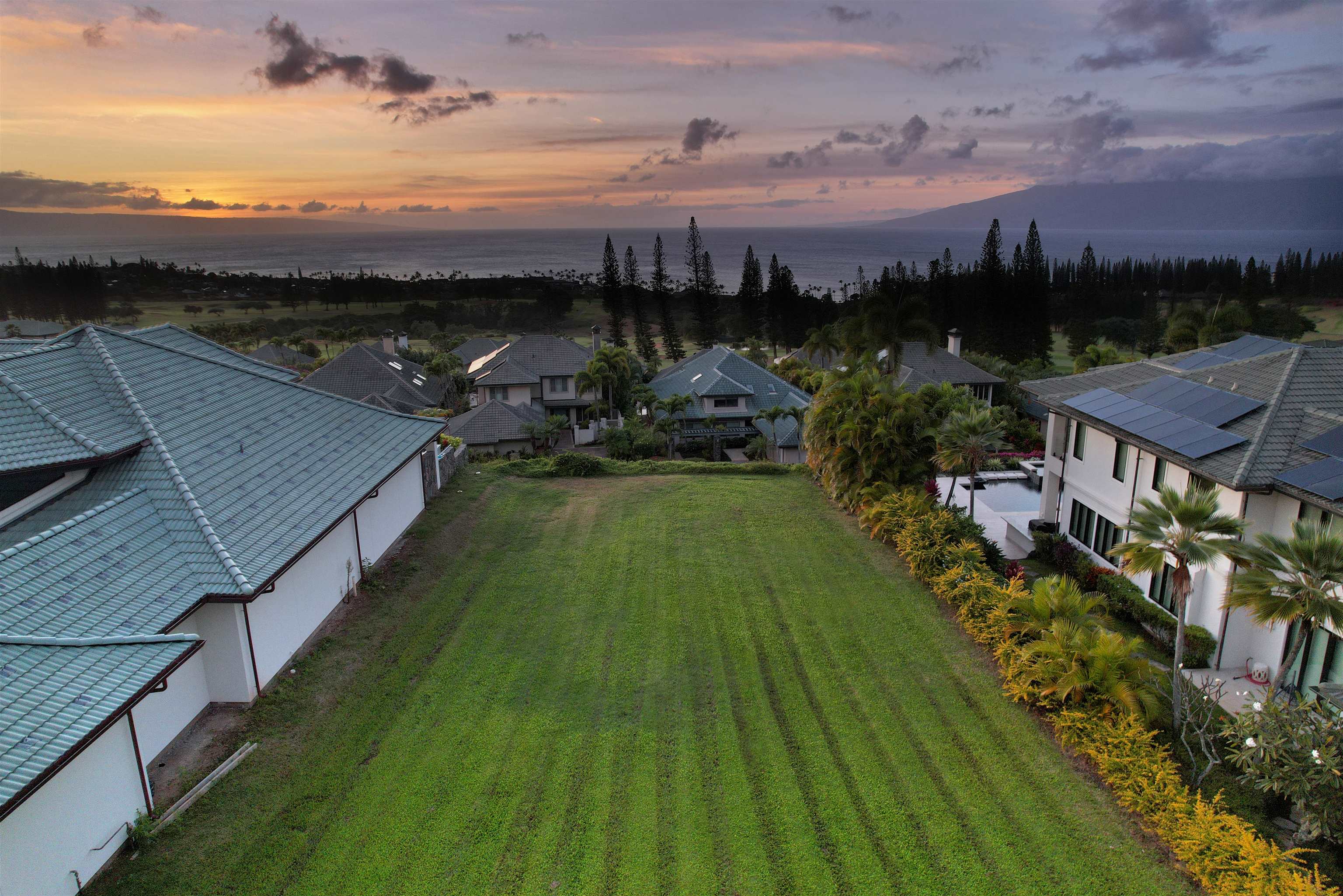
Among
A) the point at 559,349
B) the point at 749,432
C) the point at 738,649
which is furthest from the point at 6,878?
the point at 559,349

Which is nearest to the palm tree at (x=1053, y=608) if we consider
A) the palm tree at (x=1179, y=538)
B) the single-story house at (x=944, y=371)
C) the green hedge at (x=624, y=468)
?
the palm tree at (x=1179, y=538)

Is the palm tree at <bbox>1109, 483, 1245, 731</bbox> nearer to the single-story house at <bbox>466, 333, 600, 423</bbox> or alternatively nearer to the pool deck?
the pool deck

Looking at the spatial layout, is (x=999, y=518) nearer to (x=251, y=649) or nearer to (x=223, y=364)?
(x=251, y=649)

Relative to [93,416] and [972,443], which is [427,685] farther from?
[972,443]

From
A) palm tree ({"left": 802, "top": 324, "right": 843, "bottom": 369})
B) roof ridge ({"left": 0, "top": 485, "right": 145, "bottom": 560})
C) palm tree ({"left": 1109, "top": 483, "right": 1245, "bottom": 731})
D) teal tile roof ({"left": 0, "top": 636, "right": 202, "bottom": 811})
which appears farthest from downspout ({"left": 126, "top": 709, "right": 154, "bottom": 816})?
palm tree ({"left": 802, "top": 324, "right": 843, "bottom": 369})

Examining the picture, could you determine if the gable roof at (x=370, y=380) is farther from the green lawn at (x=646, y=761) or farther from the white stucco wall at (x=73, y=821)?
the white stucco wall at (x=73, y=821)

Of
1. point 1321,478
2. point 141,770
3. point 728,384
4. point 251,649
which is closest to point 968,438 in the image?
point 1321,478
